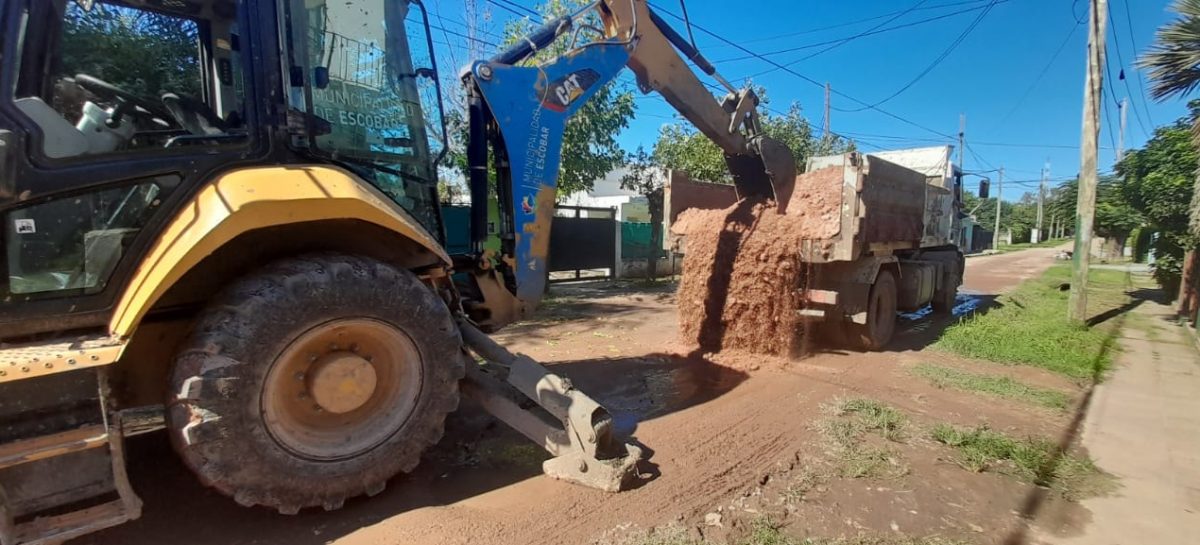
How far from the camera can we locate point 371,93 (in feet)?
11.7

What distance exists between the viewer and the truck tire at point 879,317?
7.27 meters

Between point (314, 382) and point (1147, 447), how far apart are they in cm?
609

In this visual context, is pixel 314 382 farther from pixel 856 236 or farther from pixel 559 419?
pixel 856 236

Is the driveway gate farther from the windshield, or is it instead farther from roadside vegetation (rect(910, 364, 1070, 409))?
the windshield

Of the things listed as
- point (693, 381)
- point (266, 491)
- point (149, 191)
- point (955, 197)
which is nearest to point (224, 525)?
point (266, 491)

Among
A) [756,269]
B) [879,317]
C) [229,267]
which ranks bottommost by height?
[879,317]

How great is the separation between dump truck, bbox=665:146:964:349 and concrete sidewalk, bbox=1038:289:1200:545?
2.40 metres

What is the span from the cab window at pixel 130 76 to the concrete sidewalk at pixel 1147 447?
16.6ft

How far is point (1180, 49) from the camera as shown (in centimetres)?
932

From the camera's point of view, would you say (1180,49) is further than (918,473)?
Yes

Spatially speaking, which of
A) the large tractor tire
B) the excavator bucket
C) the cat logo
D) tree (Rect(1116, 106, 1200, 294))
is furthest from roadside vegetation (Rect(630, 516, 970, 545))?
tree (Rect(1116, 106, 1200, 294))

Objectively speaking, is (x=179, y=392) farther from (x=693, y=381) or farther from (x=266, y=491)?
(x=693, y=381)

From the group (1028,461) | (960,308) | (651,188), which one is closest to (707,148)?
(651,188)

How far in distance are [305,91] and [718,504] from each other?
3.31 metres
